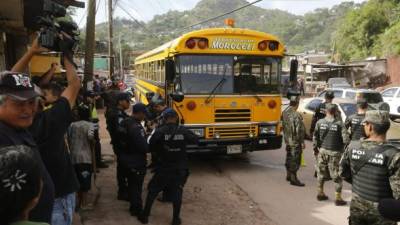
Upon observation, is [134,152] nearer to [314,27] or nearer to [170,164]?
[170,164]

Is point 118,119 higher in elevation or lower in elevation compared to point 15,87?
lower

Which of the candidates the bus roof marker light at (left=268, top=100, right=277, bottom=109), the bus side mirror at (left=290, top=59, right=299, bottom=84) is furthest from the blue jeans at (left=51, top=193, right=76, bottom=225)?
the bus side mirror at (left=290, top=59, right=299, bottom=84)

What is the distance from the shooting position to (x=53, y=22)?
335 centimetres

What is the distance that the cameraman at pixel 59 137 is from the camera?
311 centimetres

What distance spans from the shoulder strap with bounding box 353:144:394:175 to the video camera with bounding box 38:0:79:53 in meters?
2.69

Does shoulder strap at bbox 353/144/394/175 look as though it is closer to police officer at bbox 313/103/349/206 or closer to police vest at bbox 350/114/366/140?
police officer at bbox 313/103/349/206

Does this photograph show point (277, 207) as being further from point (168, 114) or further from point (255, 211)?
point (168, 114)

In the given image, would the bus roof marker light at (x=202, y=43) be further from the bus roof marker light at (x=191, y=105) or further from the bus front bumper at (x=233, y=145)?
the bus front bumper at (x=233, y=145)

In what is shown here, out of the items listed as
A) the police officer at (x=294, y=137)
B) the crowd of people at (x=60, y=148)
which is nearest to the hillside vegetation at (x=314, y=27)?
the police officer at (x=294, y=137)

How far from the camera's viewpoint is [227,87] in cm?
878

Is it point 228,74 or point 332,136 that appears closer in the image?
point 332,136

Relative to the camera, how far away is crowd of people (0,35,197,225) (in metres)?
1.53

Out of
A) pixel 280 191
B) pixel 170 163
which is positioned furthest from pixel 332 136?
pixel 170 163

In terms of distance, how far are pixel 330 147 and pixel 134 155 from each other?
3.20 metres
